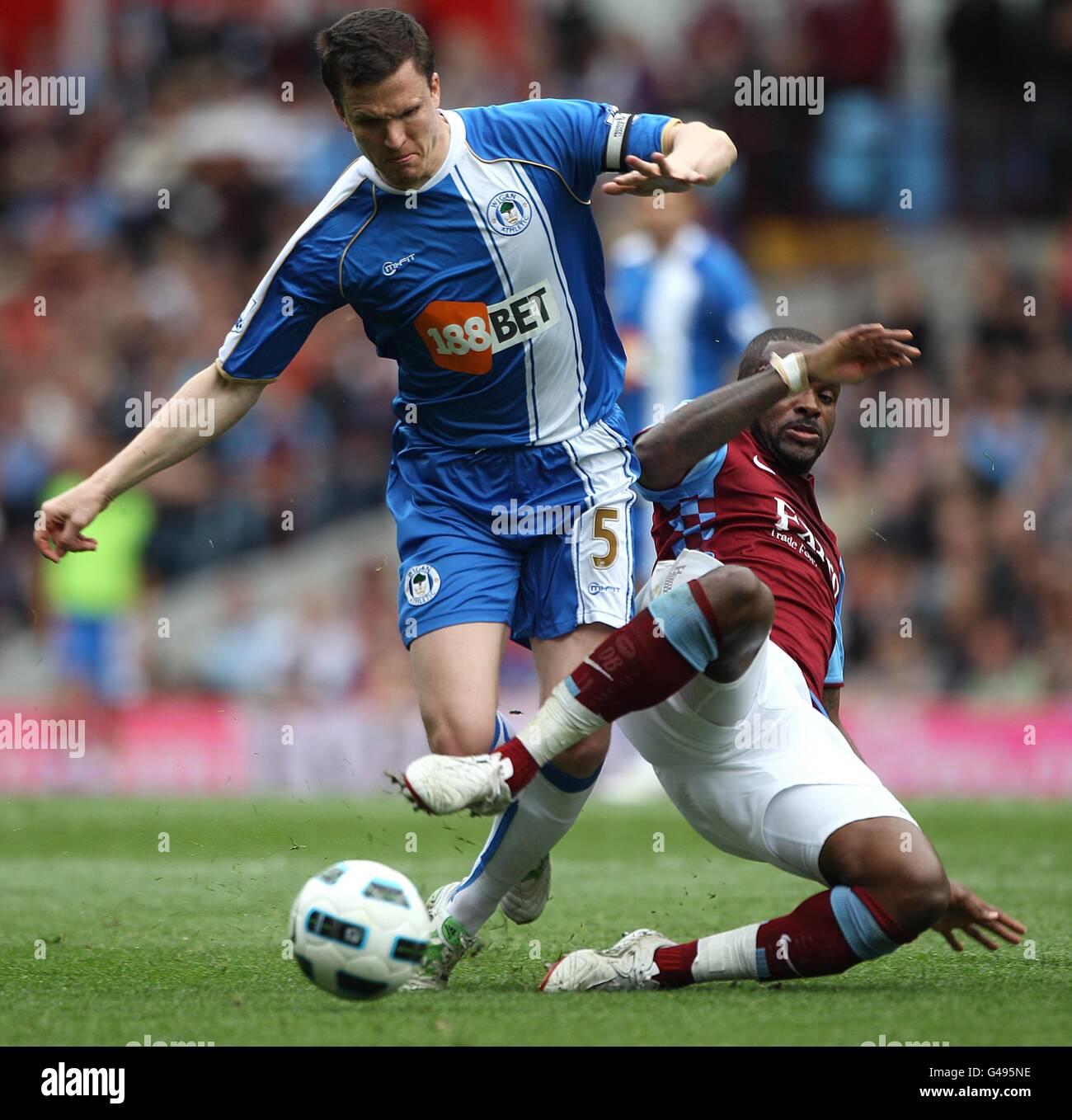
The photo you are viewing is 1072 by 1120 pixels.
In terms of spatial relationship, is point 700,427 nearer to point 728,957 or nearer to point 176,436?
point 728,957

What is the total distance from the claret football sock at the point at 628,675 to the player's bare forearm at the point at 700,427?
0.47m

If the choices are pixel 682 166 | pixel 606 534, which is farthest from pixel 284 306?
pixel 682 166

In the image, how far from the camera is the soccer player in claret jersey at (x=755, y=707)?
16.0 ft

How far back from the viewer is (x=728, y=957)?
5.11 m

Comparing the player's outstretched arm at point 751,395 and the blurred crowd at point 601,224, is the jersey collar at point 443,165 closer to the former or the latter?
the player's outstretched arm at point 751,395

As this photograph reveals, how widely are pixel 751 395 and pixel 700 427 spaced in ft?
0.56

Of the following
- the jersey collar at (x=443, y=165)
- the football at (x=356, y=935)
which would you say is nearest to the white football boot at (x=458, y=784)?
the football at (x=356, y=935)

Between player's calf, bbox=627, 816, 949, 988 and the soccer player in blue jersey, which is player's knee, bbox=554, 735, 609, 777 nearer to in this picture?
the soccer player in blue jersey

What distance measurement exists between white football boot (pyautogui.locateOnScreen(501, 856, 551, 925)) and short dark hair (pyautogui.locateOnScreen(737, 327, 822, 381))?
5.20ft

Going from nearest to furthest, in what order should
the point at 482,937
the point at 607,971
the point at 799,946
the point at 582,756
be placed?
the point at 799,946 → the point at 607,971 → the point at 582,756 → the point at 482,937

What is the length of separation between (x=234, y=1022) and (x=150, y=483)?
35.2 ft
